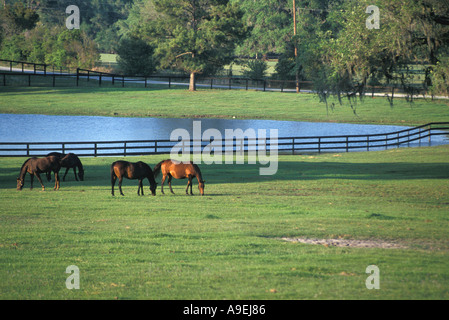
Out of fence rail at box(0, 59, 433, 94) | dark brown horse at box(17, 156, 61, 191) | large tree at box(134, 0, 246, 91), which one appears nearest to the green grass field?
dark brown horse at box(17, 156, 61, 191)

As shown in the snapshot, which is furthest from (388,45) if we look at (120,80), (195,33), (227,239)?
(120,80)

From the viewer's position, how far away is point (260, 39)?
93438 mm

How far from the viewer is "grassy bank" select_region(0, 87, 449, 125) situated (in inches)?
2104

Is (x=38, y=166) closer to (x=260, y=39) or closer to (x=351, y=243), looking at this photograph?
(x=351, y=243)

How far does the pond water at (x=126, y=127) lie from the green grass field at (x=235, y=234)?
15077mm

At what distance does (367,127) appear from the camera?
48500mm

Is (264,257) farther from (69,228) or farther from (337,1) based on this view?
(337,1)

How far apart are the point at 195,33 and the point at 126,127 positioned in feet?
63.7

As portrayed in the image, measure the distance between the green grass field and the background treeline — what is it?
4.15m

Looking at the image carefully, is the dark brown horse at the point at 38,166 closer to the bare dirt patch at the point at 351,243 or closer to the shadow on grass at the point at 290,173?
the shadow on grass at the point at 290,173

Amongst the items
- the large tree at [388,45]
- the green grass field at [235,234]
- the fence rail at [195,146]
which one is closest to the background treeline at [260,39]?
the large tree at [388,45]

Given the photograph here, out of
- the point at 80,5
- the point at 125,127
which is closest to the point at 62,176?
the point at 125,127

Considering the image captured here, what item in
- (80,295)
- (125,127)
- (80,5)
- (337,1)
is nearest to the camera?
(80,295)

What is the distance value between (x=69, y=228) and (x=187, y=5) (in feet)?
180
